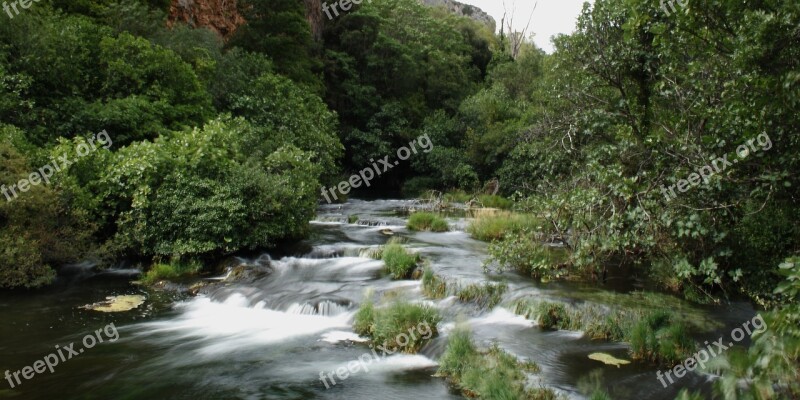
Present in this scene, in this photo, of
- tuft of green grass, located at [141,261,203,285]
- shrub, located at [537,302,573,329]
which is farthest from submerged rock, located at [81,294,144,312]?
shrub, located at [537,302,573,329]

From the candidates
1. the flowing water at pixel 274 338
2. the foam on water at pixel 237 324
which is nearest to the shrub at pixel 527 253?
the flowing water at pixel 274 338

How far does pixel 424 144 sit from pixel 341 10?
1319 centimetres

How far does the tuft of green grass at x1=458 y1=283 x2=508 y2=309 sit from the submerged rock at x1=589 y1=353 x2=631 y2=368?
273cm

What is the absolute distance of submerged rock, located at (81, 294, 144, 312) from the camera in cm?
1192

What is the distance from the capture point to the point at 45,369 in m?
8.73

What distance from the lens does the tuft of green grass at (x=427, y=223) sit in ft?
66.7

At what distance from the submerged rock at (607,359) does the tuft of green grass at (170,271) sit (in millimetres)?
10860

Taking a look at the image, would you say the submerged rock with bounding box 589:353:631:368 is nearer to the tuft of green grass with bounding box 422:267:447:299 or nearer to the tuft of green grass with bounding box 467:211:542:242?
the tuft of green grass with bounding box 422:267:447:299

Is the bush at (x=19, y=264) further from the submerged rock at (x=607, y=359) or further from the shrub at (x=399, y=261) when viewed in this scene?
the submerged rock at (x=607, y=359)


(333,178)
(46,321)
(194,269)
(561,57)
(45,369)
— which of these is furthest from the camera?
(333,178)

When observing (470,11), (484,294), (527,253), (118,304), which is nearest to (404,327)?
(484,294)

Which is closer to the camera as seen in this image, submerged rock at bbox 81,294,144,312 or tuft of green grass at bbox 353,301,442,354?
tuft of green grass at bbox 353,301,442,354

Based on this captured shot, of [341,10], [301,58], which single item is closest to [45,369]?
[301,58]

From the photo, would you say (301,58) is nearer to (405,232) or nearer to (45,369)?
(405,232)
